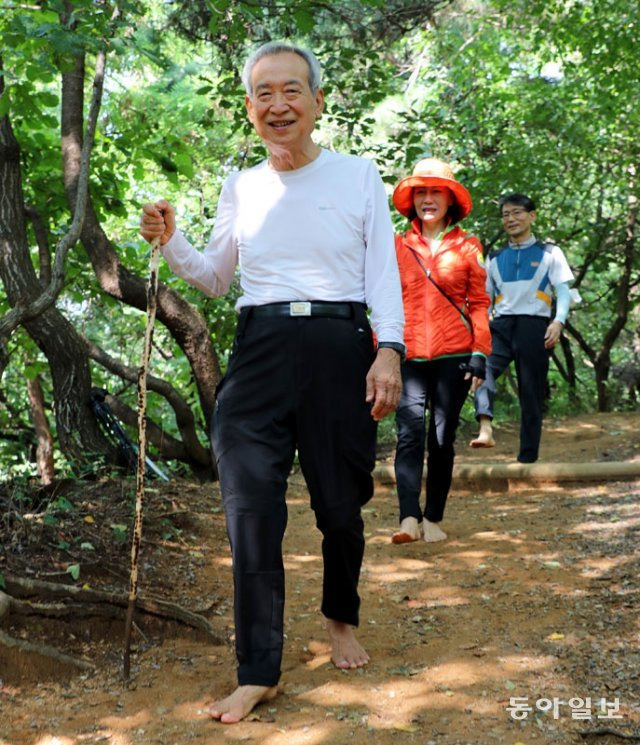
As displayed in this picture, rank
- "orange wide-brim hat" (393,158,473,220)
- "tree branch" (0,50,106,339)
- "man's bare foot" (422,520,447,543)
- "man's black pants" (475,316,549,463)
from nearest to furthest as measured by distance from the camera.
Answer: "tree branch" (0,50,106,339), "orange wide-brim hat" (393,158,473,220), "man's bare foot" (422,520,447,543), "man's black pants" (475,316,549,463)

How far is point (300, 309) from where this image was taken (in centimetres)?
326

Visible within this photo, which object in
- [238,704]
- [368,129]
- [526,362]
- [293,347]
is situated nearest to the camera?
[238,704]

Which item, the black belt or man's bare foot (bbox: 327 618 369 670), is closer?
the black belt

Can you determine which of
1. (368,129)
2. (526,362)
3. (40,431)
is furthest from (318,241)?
(40,431)

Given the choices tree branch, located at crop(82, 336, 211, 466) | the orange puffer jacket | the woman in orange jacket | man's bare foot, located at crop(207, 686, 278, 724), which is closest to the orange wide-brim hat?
the woman in orange jacket

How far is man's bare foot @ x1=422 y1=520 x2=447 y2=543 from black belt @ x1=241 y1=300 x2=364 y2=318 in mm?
2770

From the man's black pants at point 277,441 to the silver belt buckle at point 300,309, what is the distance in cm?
2

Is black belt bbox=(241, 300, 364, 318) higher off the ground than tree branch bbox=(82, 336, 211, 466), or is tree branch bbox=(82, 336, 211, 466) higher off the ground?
black belt bbox=(241, 300, 364, 318)

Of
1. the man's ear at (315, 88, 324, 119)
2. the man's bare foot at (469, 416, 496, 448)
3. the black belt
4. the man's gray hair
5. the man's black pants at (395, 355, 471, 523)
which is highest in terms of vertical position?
the man's gray hair

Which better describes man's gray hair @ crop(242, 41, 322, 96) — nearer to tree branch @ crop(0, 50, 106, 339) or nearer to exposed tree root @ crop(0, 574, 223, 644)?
tree branch @ crop(0, 50, 106, 339)

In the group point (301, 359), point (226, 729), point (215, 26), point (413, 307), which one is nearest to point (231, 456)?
point (301, 359)

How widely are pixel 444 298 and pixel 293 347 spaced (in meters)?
2.47

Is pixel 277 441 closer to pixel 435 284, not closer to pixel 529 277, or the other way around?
pixel 435 284

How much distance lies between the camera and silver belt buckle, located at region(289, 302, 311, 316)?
3.26 m
